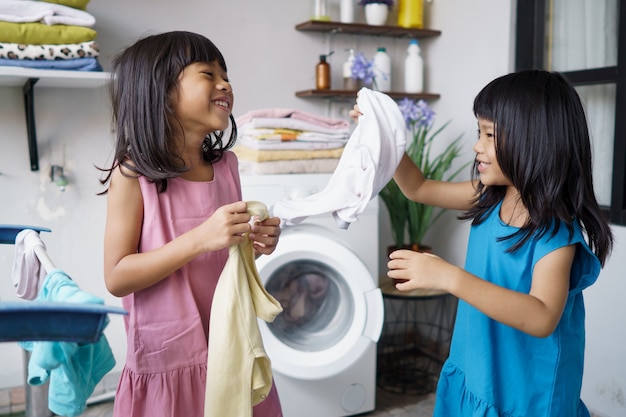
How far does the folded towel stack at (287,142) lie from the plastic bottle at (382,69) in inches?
19.6

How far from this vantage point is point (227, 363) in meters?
1.02

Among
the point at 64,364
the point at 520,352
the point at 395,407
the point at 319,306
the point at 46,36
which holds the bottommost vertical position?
the point at 395,407

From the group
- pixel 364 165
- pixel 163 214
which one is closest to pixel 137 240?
pixel 163 214

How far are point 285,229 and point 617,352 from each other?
1161mm

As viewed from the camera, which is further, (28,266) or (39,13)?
(39,13)

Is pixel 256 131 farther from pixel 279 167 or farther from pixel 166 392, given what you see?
pixel 166 392

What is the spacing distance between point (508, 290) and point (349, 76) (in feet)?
5.46

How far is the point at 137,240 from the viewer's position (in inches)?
42.6

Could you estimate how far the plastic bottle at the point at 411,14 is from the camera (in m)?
2.66

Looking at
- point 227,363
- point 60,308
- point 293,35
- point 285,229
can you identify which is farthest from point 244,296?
point 293,35

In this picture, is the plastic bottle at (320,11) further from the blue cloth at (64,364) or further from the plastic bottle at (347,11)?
the blue cloth at (64,364)

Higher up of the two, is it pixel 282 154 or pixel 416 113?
pixel 416 113

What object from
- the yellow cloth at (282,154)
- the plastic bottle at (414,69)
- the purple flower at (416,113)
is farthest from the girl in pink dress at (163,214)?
the plastic bottle at (414,69)

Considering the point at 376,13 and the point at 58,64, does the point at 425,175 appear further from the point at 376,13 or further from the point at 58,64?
the point at 58,64
